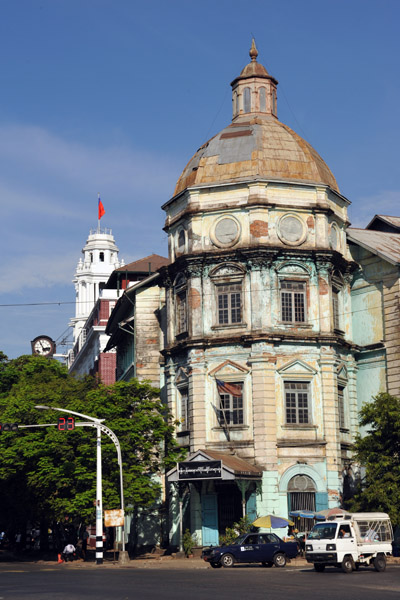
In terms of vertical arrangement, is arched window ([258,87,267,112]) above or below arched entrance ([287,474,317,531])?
above

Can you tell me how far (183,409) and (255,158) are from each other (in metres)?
15.0

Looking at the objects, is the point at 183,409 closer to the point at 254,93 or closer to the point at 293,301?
the point at 293,301

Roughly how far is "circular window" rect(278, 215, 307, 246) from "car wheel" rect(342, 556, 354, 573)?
20.5 m

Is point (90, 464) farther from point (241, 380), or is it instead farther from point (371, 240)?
point (371, 240)

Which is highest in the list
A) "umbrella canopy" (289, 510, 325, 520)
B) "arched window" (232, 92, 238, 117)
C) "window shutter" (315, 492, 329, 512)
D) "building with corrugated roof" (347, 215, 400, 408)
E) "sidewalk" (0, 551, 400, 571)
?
"arched window" (232, 92, 238, 117)

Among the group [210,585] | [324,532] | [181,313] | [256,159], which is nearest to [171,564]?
[324,532]

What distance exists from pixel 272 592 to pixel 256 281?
25845 millimetres

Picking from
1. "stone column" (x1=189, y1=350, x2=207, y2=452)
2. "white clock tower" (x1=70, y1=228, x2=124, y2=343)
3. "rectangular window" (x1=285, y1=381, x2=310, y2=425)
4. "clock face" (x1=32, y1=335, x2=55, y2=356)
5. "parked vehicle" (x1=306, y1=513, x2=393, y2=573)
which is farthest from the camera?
"white clock tower" (x1=70, y1=228, x2=124, y2=343)

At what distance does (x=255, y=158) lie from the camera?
5253 cm

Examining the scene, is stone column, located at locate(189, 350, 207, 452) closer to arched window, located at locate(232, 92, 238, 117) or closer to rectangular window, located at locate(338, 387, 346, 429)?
rectangular window, located at locate(338, 387, 346, 429)

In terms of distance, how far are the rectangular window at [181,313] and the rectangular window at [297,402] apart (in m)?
7.18

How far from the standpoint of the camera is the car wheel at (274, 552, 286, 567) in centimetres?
4038

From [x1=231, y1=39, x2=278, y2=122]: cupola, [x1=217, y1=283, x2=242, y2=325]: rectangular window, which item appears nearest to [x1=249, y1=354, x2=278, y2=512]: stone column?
[x1=217, y1=283, x2=242, y2=325]: rectangular window

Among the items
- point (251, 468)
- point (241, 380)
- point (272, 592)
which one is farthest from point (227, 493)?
point (272, 592)
